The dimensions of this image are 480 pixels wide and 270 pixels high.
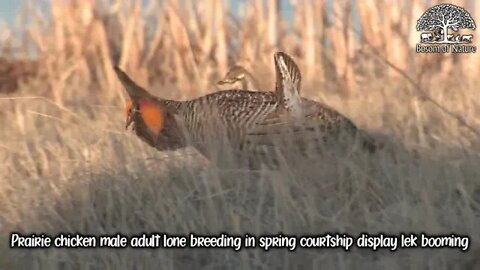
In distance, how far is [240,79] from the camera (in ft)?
7.49

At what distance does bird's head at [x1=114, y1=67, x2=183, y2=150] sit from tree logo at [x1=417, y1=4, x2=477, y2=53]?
0.79m

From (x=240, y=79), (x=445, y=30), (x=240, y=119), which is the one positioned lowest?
(x=240, y=119)

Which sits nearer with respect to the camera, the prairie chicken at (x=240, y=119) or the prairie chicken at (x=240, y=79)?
the prairie chicken at (x=240, y=119)

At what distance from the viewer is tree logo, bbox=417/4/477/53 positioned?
2.25m

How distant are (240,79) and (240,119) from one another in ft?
1.02

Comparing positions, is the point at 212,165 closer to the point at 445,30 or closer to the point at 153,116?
the point at 153,116

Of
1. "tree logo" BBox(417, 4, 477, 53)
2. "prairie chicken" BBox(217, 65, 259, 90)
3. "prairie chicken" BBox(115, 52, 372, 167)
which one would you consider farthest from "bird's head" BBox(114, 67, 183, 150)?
"tree logo" BBox(417, 4, 477, 53)

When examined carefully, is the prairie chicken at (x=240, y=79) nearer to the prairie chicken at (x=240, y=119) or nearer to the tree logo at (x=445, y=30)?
the prairie chicken at (x=240, y=119)

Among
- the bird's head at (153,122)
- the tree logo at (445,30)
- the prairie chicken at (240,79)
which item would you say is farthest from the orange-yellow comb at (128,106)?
the tree logo at (445,30)

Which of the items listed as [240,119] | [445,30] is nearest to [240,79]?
[240,119]

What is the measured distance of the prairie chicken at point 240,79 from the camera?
222 cm

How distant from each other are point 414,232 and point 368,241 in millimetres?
102

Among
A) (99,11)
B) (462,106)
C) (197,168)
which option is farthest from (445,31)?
(99,11)

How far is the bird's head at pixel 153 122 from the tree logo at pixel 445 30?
79 centimetres
